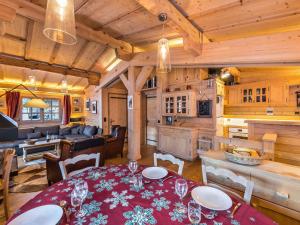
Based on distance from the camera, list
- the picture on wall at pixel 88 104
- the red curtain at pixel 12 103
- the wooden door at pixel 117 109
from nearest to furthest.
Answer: the red curtain at pixel 12 103
the wooden door at pixel 117 109
the picture on wall at pixel 88 104

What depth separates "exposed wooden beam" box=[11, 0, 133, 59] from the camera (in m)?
2.24

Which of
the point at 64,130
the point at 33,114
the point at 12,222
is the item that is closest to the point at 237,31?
the point at 12,222

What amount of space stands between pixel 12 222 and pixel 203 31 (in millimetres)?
3242

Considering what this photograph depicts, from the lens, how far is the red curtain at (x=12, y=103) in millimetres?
5012

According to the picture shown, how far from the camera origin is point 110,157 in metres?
4.13

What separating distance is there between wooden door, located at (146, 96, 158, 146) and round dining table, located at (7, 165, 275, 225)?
167 inches

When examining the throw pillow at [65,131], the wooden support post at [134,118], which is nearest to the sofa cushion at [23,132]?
the throw pillow at [65,131]

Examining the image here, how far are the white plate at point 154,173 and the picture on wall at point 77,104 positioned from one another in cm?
630

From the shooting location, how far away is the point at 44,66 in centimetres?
→ 454

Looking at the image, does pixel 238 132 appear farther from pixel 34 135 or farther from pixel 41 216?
pixel 34 135

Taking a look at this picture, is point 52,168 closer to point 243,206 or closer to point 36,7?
point 36,7

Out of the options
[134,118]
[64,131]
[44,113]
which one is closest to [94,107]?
[64,131]

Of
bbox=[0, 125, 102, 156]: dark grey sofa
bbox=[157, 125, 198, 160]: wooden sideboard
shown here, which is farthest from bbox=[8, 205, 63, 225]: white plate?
bbox=[0, 125, 102, 156]: dark grey sofa

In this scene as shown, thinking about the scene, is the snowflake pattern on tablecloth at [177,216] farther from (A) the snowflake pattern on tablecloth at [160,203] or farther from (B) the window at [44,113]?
(B) the window at [44,113]
